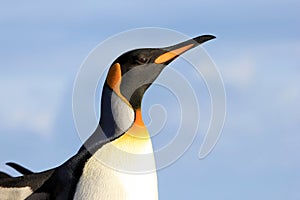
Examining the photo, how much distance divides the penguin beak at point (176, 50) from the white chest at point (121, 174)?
64cm

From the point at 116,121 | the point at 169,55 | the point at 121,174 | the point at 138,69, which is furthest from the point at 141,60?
the point at 121,174

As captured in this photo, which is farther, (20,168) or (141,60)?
(20,168)

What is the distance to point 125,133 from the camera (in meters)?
10.0

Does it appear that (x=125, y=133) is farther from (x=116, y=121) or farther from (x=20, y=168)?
(x=20, y=168)

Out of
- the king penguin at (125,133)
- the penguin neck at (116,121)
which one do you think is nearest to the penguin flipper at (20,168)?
the king penguin at (125,133)

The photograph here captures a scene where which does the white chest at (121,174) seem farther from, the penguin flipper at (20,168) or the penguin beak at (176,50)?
the penguin flipper at (20,168)

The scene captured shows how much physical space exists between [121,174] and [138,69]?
0.82 metres

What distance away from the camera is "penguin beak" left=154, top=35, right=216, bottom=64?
32.8 feet

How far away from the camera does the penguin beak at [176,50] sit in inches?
394

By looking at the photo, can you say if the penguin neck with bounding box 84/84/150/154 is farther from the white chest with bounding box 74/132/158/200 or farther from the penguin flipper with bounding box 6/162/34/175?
the penguin flipper with bounding box 6/162/34/175

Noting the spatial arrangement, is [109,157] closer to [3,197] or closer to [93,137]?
[93,137]

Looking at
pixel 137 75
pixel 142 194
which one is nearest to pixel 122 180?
pixel 142 194

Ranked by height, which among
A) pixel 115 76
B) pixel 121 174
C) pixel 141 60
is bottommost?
pixel 121 174

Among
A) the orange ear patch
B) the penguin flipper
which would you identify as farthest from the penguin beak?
the penguin flipper
